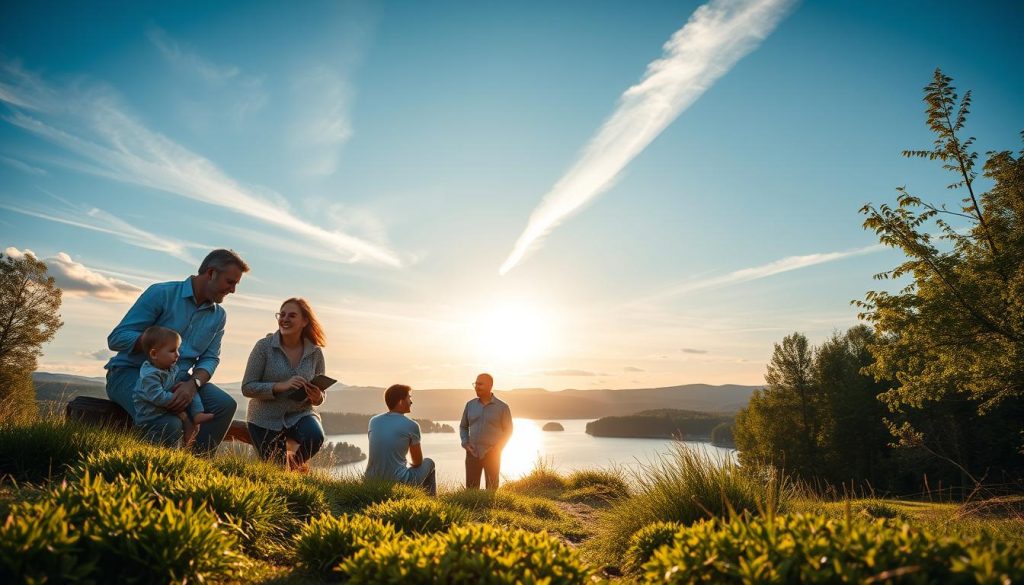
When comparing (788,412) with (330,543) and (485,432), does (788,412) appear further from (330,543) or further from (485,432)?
(330,543)

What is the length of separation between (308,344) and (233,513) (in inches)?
157

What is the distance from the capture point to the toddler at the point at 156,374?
5.23 meters

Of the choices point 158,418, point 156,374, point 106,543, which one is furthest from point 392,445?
point 106,543

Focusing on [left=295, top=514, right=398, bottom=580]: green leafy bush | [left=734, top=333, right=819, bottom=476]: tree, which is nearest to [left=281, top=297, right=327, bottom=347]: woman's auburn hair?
[left=295, top=514, right=398, bottom=580]: green leafy bush

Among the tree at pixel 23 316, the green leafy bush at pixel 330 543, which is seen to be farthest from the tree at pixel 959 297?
the tree at pixel 23 316

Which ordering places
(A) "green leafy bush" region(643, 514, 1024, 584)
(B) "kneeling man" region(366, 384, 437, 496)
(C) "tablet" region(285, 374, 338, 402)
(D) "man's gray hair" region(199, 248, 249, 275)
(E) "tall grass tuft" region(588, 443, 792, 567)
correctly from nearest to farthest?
1. (A) "green leafy bush" region(643, 514, 1024, 584)
2. (E) "tall grass tuft" region(588, 443, 792, 567)
3. (D) "man's gray hair" region(199, 248, 249, 275)
4. (C) "tablet" region(285, 374, 338, 402)
5. (B) "kneeling man" region(366, 384, 437, 496)

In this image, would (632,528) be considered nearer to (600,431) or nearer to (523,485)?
Result: (523,485)

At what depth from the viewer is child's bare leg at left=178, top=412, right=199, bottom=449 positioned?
18.7 ft

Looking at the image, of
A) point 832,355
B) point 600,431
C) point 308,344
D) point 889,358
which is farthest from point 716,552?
point 600,431

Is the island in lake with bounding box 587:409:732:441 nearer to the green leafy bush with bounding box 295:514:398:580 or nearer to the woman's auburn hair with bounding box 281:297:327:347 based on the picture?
the woman's auburn hair with bounding box 281:297:327:347

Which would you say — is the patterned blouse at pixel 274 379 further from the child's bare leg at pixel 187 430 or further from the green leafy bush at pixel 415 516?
the green leafy bush at pixel 415 516

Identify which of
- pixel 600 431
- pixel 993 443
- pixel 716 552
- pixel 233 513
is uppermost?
pixel 716 552

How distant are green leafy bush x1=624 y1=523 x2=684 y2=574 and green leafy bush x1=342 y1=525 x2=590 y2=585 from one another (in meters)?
1.63

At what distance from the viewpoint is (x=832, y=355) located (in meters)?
40.6
